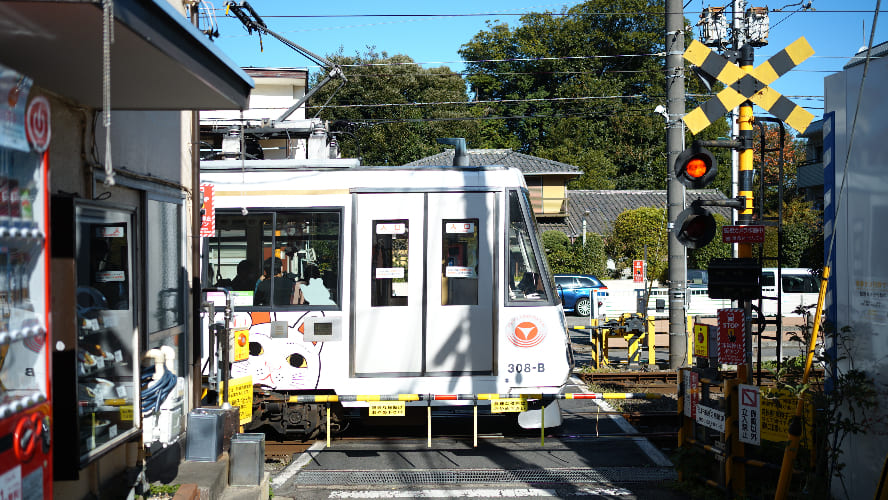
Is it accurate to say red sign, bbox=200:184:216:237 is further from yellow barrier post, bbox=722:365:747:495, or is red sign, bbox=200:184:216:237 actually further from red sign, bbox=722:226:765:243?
yellow barrier post, bbox=722:365:747:495

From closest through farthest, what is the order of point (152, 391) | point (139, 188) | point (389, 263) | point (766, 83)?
1. point (152, 391)
2. point (139, 188)
3. point (766, 83)
4. point (389, 263)

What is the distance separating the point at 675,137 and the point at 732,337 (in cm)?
685

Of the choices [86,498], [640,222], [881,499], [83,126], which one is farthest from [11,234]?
[640,222]

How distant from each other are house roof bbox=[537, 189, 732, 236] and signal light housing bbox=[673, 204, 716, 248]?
33.0 m

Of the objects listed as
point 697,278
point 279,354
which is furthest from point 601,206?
point 279,354

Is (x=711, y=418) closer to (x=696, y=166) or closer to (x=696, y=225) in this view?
(x=696, y=225)

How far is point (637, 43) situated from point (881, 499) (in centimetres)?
5378

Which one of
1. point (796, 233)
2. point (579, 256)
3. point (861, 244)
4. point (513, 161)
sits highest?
point (513, 161)

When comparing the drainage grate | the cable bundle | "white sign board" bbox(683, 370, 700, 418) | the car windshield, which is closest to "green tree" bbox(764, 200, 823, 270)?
the car windshield

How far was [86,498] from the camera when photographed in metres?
5.30

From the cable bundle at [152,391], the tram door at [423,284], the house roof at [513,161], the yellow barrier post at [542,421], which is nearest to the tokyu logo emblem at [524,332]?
the tram door at [423,284]

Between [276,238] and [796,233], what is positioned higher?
[796,233]

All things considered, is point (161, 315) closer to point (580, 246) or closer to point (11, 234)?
point (11, 234)

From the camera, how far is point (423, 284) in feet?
29.6
